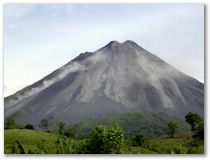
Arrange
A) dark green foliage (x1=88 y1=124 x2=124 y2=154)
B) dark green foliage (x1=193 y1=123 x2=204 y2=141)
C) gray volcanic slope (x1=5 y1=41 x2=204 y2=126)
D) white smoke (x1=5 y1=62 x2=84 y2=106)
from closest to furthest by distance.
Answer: dark green foliage (x1=193 y1=123 x2=204 y2=141) → dark green foliage (x1=88 y1=124 x2=124 y2=154) → gray volcanic slope (x1=5 y1=41 x2=204 y2=126) → white smoke (x1=5 y1=62 x2=84 y2=106)

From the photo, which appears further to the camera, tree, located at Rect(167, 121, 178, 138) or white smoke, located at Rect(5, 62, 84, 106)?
white smoke, located at Rect(5, 62, 84, 106)

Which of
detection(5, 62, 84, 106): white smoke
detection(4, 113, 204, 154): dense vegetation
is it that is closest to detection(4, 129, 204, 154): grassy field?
detection(4, 113, 204, 154): dense vegetation

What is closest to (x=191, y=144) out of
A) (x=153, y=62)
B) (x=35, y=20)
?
(x=153, y=62)

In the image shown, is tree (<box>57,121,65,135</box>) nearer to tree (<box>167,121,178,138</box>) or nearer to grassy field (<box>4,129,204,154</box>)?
grassy field (<box>4,129,204,154</box>)

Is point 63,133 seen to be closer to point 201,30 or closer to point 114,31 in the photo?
point 114,31

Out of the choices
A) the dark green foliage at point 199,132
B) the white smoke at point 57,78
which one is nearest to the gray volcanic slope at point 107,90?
the white smoke at point 57,78

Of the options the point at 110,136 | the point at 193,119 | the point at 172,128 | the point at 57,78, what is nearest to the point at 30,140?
the point at 57,78
